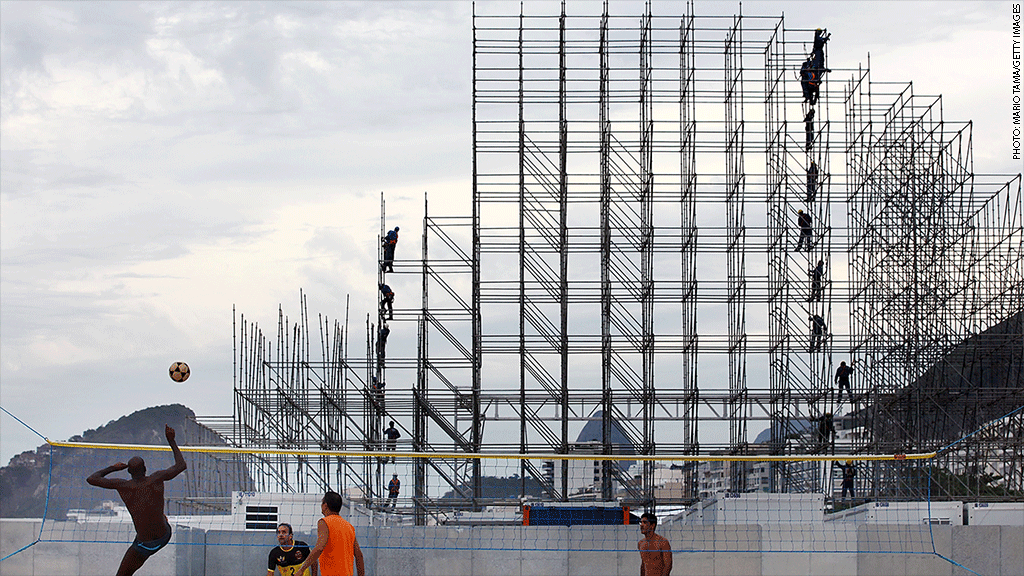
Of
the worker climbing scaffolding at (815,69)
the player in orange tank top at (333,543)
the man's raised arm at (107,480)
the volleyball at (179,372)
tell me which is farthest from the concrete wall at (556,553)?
the worker climbing scaffolding at (815,69)

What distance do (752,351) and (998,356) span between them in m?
8.61

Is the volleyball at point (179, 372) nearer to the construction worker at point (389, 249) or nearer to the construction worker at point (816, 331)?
the construction worker at point (389, 249)

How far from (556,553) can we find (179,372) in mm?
7832

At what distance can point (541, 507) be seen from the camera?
24312 millimetres

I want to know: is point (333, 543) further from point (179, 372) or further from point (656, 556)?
point (179, 372)

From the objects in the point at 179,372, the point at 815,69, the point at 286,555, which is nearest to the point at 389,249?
Result: the point at 179,372

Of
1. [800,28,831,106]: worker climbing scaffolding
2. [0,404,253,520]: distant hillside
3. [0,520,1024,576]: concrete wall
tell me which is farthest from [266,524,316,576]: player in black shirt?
[800,28,831,106]: worker climbing scaffolding

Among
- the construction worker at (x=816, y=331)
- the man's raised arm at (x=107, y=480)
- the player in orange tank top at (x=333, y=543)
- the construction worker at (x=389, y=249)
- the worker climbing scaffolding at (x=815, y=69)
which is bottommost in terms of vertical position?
the player in orange tank top at (x=333, y=543)

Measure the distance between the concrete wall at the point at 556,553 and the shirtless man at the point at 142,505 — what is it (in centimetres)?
485

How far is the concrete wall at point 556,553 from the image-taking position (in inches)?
691

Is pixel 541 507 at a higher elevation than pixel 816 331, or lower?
lower

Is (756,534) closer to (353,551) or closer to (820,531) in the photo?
(820,531)

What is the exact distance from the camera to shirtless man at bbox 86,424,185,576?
12438mm

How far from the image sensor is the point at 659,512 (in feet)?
89.8
